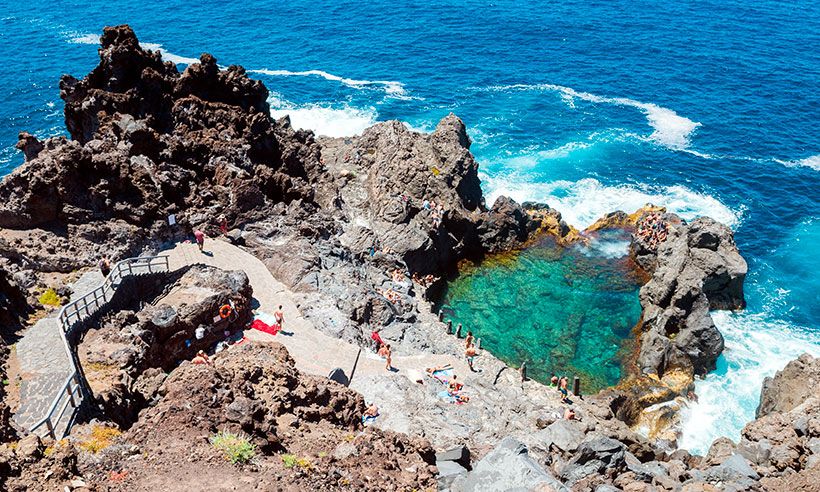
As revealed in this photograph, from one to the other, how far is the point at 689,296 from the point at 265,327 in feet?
95.6

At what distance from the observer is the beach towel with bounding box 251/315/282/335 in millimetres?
31453

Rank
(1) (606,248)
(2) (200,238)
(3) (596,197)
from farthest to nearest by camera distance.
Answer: (3) (596,197) → (1) (606,248) → (2) (200,238)

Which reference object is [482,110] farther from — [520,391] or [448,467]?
[448,467]

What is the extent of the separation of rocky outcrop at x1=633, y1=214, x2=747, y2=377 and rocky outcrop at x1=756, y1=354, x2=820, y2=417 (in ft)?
17.6

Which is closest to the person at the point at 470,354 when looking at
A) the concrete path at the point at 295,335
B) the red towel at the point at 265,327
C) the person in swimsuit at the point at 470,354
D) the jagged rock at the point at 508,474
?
the person in swimsuit at the point at 470,354

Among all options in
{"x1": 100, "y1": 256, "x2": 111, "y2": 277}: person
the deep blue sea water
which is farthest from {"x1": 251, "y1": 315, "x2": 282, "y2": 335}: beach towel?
the deep blue sea water

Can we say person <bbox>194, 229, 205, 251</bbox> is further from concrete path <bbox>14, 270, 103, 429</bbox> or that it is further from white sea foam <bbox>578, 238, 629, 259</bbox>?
white sea foam <bbox>578, 238, 629, 259</bbox>

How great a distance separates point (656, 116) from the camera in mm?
75750

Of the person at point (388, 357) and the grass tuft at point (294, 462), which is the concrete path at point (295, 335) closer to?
the person at point (388, 357)

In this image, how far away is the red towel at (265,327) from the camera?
3145 centimetres

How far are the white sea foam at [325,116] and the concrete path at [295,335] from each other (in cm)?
3588

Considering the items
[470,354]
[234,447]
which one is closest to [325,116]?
[470,354]

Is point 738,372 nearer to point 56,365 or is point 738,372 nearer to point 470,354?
point 470,354

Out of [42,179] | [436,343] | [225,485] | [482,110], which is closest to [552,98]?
[482,110]
